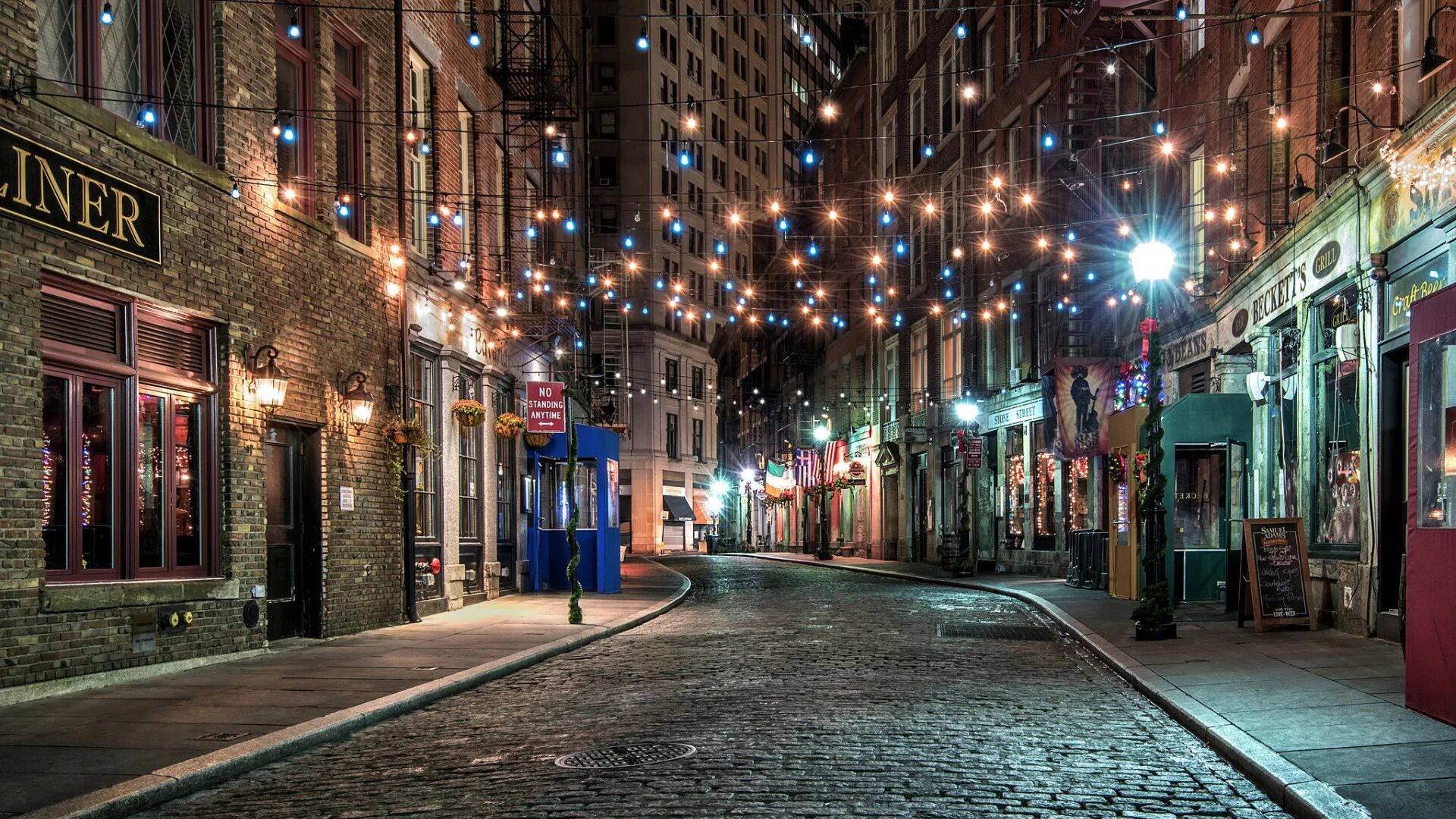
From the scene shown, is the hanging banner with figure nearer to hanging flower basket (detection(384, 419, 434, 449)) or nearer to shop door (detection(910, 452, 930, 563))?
hanging flower basket (detection(384, 419, 434, 449))

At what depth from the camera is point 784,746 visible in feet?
28.1

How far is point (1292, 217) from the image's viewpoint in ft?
58.4

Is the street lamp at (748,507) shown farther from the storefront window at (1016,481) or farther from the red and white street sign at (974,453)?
the red and white street sign at (974,453)

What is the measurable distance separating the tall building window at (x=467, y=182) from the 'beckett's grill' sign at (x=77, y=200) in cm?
1021

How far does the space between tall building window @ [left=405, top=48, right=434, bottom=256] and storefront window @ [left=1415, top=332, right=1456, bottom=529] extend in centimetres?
1440

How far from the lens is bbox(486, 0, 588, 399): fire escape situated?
2534cm

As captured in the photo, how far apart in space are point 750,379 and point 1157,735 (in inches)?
2760

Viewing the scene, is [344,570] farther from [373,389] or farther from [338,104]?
[338,104]

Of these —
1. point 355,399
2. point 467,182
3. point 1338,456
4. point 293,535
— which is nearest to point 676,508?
point 467,182

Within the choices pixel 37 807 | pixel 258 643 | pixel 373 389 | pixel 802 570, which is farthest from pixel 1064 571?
pixel 37 807

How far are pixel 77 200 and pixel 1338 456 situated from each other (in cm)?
1434

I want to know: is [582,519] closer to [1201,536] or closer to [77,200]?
[1201,536]

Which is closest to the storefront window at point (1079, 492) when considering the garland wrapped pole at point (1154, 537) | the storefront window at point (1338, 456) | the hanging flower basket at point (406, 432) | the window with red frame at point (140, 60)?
the storefront window at point (1338, 456)

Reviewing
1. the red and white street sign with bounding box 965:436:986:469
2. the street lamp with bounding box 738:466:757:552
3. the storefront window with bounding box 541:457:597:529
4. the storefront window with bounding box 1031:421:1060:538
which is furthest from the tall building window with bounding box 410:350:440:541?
the street lamp with bounding box 738:466:757:552
